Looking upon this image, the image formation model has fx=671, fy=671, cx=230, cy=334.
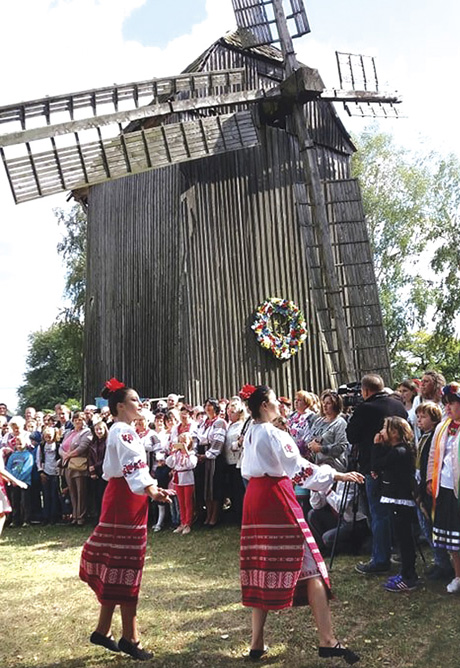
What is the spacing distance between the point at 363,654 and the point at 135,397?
2.38 m

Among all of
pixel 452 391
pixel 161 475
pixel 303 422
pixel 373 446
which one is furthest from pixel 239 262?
pixel 452 391

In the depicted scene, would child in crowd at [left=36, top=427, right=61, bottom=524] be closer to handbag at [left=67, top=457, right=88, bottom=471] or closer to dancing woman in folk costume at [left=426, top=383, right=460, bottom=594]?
handbag at [left=67, top=457, right=88, bottom=471]

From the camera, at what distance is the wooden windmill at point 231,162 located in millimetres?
12352

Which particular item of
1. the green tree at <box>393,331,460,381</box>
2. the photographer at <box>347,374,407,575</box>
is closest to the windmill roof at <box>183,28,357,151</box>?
the photographer at <box>347,374,407,575</box>

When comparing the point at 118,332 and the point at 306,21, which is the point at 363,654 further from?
the point at 306,21

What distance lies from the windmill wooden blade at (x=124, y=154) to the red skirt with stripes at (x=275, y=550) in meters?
8.55

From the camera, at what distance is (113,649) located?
4668 millimetres

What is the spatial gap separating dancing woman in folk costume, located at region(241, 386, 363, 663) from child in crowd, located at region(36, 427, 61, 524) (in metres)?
7.47

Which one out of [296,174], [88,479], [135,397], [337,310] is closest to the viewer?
[135,397]

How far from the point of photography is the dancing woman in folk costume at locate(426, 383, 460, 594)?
561cm

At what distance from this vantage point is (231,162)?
14.2 m

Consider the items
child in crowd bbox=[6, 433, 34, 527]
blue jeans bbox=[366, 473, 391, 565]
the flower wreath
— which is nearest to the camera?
blue jeans bbox=[366, 473, 391, 565]

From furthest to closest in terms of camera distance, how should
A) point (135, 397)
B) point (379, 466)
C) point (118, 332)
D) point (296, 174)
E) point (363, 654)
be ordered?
point (118, 332), point (296, 174), point (379, 466), point (135, 397), point (363, 654)

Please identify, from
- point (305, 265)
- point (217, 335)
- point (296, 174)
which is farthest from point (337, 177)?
point (217, 335)
